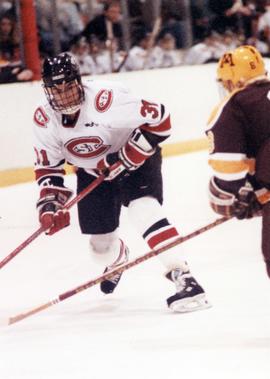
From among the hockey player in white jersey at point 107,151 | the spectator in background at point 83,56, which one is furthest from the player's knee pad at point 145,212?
the spectator in background at point 83,56

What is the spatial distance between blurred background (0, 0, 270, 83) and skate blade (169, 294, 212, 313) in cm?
346

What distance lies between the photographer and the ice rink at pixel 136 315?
2.42 meters

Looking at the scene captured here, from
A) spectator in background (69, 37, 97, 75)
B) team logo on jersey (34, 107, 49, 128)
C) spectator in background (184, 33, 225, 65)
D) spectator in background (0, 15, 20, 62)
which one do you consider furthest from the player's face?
spectator in background (184, 33, 225, 65)

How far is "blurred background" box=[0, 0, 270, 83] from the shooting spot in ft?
21.0

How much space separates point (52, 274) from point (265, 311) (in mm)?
1092

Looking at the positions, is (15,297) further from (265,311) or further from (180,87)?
(180,87)

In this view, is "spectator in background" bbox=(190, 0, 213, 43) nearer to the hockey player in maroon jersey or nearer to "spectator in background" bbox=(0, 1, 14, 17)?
"spectator in background" bbox=(0, 1, 14, 17)

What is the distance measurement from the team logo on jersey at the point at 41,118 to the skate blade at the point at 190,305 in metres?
0.73

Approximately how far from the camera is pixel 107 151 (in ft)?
10.2

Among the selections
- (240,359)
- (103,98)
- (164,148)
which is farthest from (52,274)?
(164,148)

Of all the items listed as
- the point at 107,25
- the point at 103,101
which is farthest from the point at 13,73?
the point at 103,101

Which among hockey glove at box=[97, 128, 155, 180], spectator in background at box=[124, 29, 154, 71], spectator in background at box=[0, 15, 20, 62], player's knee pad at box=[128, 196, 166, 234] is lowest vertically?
spectator in background at box=[124, 29, 154, 71]

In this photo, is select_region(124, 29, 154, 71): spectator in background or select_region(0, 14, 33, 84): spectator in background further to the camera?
select_region(124, 29, 154, 71): spectator in background

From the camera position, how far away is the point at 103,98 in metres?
3.04
